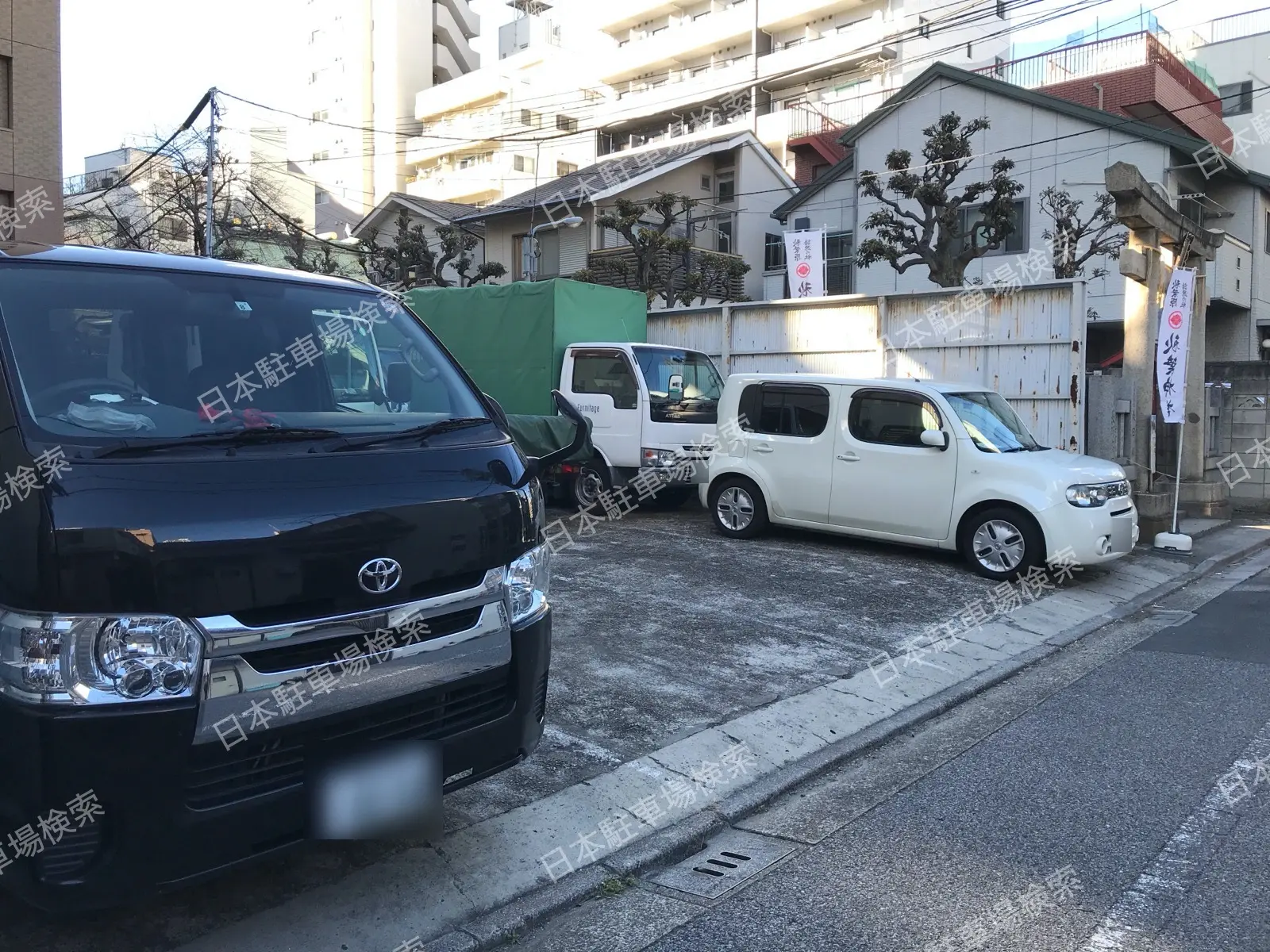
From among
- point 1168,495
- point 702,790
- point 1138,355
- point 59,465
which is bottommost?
point 702,790

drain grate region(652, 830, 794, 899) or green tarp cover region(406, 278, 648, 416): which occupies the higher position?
green tarp cover region(406, 278, 648, 416)

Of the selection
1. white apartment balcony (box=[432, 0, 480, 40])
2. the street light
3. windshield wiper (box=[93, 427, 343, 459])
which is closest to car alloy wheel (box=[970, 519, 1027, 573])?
windshield wiper (box=[93, 427, 343, 459])

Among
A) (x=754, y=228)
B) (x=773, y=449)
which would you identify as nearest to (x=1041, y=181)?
(x=754, y=228)

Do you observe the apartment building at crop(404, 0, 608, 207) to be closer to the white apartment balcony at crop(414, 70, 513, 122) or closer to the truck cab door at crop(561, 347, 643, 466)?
the white apartment balcony at crop(414, 70, 513, 122)

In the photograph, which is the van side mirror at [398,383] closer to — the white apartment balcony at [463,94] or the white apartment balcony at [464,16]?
the white apartment balcony at [463,94]

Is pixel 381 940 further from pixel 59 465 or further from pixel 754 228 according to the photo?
pixel 754 228

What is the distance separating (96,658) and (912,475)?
7.54m

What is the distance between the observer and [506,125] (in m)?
46.5

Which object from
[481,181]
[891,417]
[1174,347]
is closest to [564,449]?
[891,417]

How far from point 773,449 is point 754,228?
64.7ft

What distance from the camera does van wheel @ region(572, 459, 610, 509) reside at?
1131 cm

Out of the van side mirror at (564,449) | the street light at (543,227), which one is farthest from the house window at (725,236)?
the van side mirror at (564,449)

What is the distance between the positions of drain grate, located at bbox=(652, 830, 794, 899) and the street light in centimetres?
2194

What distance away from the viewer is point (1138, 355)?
37.4 ft
